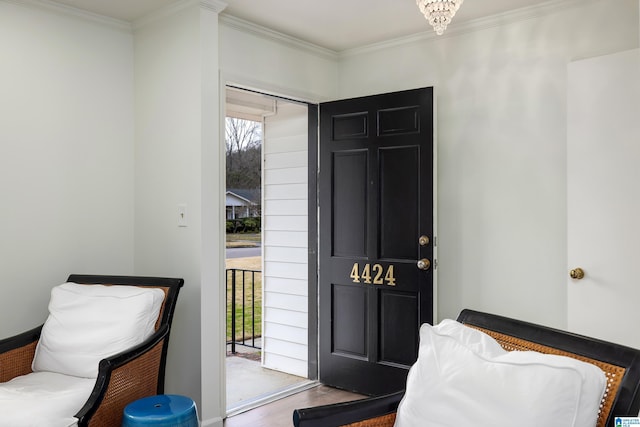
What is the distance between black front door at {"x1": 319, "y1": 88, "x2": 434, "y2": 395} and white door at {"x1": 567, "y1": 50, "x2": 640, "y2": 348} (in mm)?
819

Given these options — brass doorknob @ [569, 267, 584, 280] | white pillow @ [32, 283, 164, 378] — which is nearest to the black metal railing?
white pillow @ [32, 283, 164, 378]

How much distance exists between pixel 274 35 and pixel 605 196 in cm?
220

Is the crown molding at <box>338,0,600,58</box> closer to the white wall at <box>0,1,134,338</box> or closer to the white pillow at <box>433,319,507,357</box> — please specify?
the white wall at <box>0,1,134,338</box>

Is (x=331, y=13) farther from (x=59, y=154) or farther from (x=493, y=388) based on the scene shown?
(x=493, y=388)

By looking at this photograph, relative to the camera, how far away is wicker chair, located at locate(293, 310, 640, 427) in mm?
1326

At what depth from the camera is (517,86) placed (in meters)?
3.08

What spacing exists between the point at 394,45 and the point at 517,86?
3.07ft

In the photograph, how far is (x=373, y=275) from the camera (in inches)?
136

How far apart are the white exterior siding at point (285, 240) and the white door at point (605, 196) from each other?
6.26 feet

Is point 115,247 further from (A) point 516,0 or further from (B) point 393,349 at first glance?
(A) point 516,0

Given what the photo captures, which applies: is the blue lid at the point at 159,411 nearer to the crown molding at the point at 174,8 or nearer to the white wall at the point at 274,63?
the white wall at the point at 274,63

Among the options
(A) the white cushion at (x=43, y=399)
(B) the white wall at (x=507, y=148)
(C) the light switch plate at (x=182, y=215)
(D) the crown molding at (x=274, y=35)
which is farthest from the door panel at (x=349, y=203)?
(A) the white cushion at (x=43, y=399)

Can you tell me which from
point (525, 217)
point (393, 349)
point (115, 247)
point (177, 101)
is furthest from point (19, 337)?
point (525, 217)

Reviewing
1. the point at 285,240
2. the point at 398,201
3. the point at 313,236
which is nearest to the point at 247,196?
the point at 285,240
